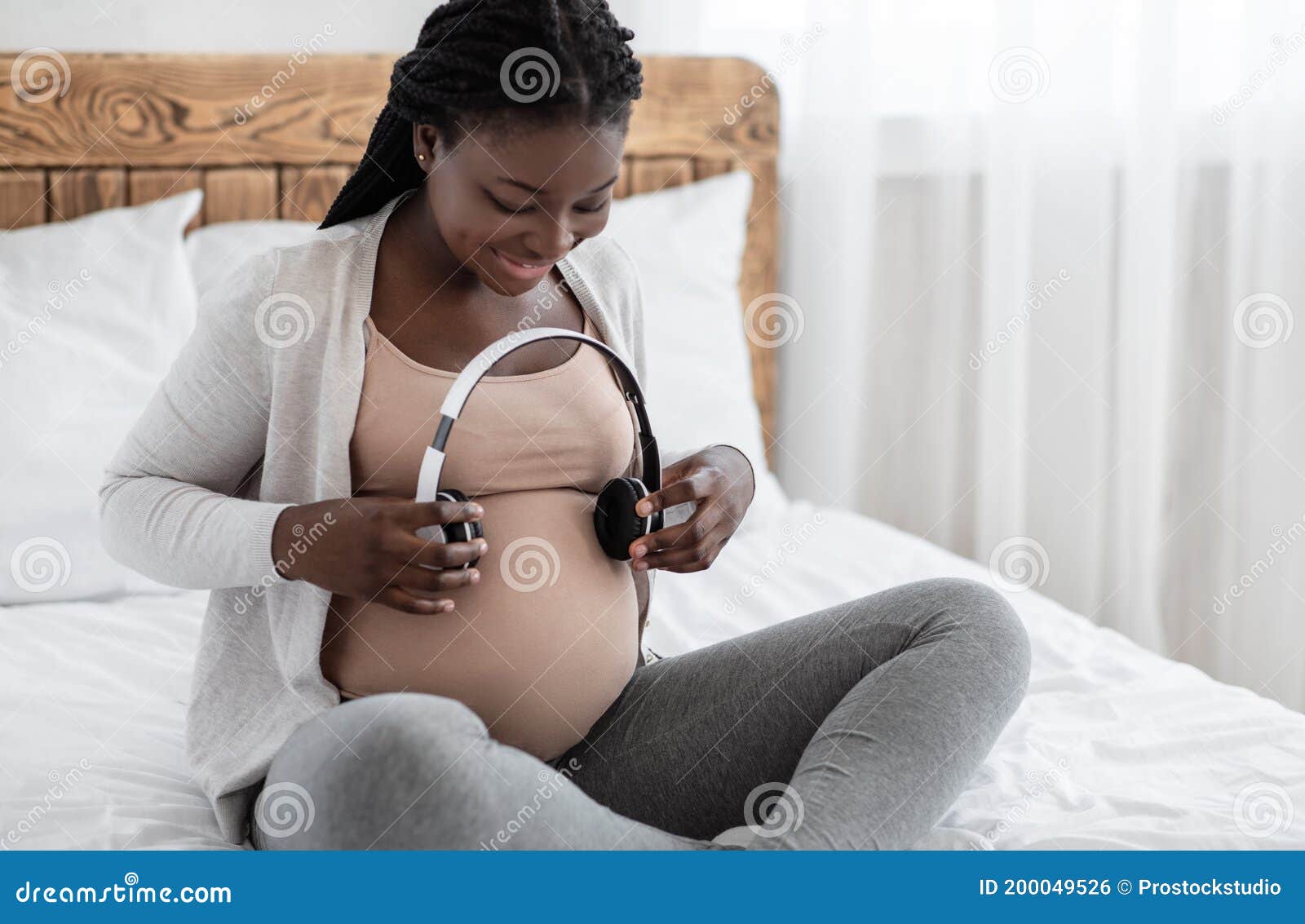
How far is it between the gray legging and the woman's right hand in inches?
3.0

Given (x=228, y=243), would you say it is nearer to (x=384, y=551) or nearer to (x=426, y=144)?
(x=426, y=144)

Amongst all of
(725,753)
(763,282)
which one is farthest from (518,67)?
(763,282)

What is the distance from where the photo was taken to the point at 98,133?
64.9 inches

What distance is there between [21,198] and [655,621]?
1072 millimetres

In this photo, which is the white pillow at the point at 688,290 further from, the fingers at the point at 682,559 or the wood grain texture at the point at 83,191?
the fingers at the point at 682,559

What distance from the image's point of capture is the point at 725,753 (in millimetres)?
864

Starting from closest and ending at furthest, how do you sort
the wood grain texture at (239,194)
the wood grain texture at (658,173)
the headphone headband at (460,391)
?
the headphone headband at (460,391) → the wood grain texture at (239,194) → the wood grain texture at (658,173)

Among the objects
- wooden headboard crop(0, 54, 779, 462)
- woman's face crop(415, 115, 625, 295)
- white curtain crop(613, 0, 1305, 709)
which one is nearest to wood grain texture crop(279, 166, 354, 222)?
wooden headboard crop(0, 54, 779, 462)

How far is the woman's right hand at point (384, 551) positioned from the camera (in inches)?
28.8

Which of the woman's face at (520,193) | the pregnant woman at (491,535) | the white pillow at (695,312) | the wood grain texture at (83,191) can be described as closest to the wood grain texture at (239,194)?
the wood grain texture at (83,191)

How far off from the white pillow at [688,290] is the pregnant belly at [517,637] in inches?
28.0

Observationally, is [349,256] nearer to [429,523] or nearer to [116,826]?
[429,523]

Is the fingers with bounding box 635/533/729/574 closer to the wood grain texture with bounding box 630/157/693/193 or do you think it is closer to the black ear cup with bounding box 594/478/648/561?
the black ear cup with bounding box 594/478/648/561
